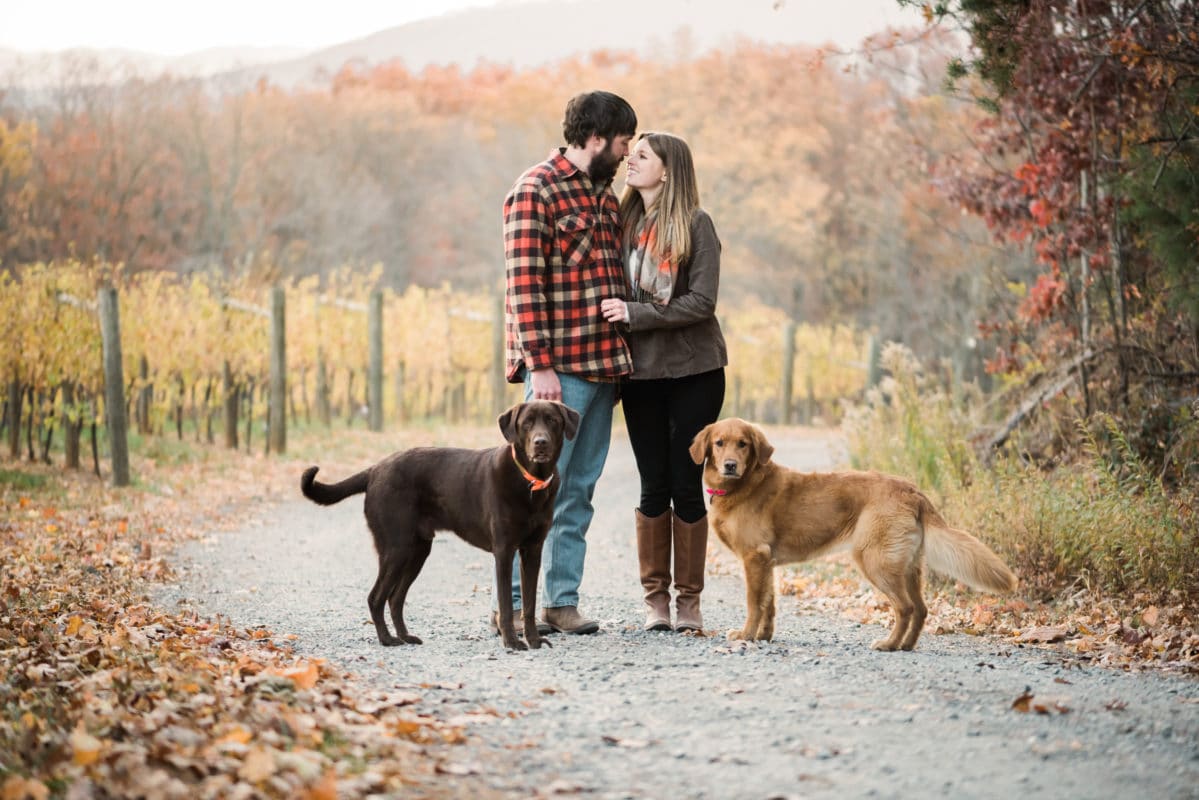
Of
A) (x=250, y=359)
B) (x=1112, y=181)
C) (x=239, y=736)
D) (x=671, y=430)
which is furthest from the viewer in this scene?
(x=250, y=359)

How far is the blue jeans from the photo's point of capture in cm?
603

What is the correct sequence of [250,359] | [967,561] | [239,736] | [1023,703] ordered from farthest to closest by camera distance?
[250,359] → [967,561] → [1023,703] → [239,736]

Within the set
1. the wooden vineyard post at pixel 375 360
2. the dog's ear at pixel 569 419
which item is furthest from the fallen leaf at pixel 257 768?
Answer: the wooden vineyard post at pixel 375 360

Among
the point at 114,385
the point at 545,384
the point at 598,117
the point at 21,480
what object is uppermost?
the point at 598,117

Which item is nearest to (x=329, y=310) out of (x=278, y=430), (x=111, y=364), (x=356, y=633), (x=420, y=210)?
(x=278, y=430)

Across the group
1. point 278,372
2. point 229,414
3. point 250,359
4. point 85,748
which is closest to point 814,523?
point 85,748

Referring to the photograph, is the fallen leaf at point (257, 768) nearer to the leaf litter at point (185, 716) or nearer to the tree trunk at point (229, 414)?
the leaf litter at point (185, 716)

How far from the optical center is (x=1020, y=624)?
6594 mm

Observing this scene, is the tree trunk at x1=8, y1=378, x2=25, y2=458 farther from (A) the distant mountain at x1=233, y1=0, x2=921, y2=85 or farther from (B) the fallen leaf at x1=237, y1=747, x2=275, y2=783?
(A) the distant mountain at x1=233, y1=0, x2=921, y2=85

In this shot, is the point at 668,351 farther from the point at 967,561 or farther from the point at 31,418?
the point at 31,418

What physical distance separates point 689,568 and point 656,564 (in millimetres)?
168

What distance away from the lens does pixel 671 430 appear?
609 cm

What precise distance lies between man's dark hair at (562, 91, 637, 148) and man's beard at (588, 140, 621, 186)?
8 cm

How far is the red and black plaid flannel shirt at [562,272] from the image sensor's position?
5746 mm
